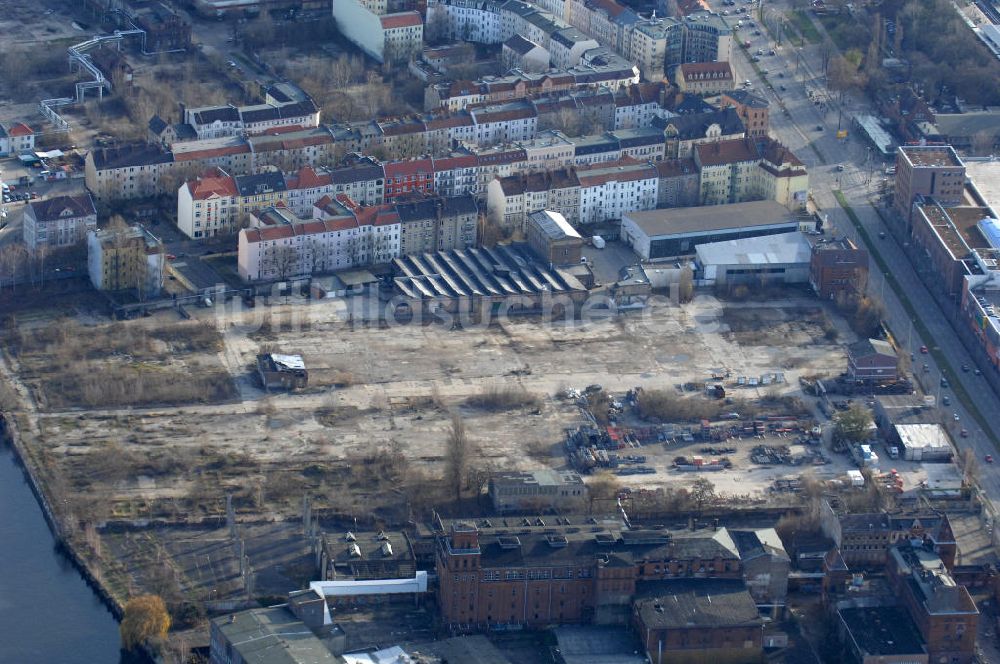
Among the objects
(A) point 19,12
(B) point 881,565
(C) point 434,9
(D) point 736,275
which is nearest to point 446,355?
(D) point 736,275

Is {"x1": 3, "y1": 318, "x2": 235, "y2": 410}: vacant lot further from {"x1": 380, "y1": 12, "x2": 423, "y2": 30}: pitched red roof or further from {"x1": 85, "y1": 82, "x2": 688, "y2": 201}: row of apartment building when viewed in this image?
{"x1": 380, "y1": 12, "x2": 423, "y2": 30}: pitched red roof

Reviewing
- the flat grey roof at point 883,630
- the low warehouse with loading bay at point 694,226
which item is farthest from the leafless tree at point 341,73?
the flat grey roof at point 883,630

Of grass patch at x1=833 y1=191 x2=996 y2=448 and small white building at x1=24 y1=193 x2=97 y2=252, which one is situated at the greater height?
small white building at x1=24 y1=193 x2=97 y2=252

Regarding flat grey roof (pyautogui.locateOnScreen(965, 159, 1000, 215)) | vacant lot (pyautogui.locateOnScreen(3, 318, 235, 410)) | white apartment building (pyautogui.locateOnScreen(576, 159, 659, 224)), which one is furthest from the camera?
flat grey roof (pyautogui.locateOnScreen(965, 159, 1000, 215))

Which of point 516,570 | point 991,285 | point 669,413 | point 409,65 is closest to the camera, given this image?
point 516,570

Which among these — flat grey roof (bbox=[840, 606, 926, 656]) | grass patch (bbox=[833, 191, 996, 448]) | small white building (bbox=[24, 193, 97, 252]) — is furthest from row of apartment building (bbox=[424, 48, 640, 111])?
flat grey roof (bbox=[840, 606, 926, 656])

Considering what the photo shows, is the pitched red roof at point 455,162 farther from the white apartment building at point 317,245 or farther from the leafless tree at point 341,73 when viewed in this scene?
the leafless tree at point 341,73

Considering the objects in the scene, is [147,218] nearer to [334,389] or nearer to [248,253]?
[248,253]
